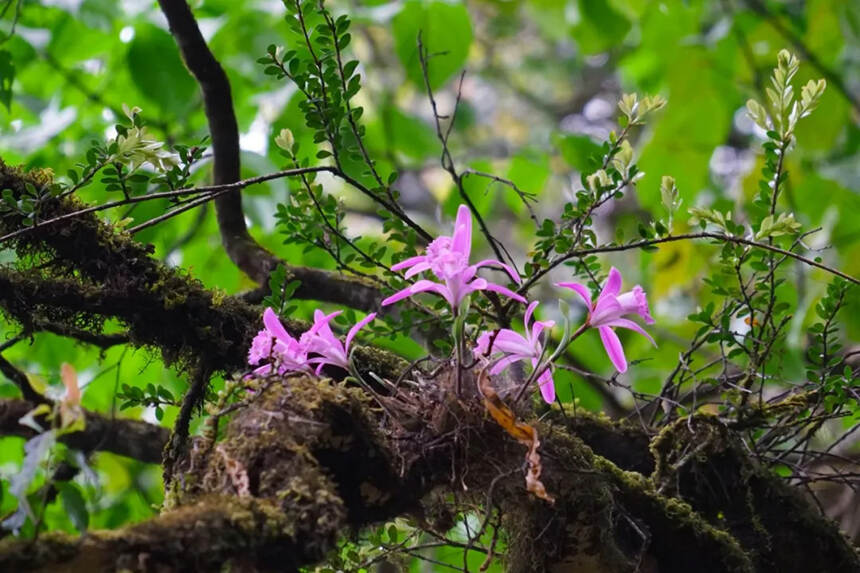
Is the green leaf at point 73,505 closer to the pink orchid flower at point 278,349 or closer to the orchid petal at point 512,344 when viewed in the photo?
the pink orchid flower at point 278,349

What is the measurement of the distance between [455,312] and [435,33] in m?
0.93

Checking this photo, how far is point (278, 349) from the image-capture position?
2.37 feet

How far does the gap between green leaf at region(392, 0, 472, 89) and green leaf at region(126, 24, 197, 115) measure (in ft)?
1.24

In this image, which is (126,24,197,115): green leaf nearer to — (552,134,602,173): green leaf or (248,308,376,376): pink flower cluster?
(552,134,602,173): green leaf

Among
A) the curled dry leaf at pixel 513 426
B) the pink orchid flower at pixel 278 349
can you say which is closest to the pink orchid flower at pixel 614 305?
the curled dry leaf at pixel 513 426

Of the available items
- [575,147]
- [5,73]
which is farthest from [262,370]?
[575,147]

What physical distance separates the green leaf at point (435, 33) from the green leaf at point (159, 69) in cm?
38

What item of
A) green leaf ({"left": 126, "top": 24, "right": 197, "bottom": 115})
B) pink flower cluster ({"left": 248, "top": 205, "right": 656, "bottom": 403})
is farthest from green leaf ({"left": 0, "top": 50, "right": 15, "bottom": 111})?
pink flower cluster ({"left": 248, "top": 205, "right": 656, "bottom": 403})

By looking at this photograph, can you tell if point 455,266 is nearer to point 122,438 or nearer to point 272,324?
point 272,324

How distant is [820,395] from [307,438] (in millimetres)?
580

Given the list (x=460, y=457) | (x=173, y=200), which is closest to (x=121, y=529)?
(x=460, y=457)

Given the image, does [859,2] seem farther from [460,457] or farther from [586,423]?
[460,457]

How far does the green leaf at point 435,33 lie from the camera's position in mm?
1500

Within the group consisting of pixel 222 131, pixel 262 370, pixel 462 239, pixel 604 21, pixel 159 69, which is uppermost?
pixel 604 21
